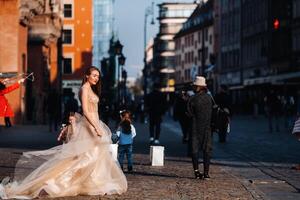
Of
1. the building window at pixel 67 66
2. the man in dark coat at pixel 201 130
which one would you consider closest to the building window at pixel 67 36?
the building window at pixel 67 66

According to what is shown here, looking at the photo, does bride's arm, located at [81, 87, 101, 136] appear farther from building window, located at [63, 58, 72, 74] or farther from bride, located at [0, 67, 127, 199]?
building window, located at [63, 58, 72, 74]

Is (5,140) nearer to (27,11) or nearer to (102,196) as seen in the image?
(27,11)

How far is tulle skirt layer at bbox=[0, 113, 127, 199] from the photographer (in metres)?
12.3

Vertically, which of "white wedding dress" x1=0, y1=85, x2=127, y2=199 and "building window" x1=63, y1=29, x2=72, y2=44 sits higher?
"building window" x1=63, y1=29, x2=72, y2=44

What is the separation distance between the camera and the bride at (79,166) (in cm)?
1233

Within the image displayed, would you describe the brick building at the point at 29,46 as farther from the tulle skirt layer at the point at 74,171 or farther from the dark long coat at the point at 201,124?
the tulle skirt layer at the point at 74,171

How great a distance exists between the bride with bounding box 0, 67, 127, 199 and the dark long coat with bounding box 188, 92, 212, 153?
2.85 m

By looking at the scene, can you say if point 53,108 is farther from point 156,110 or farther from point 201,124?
point 201,124

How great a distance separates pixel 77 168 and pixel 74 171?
2.4 inches

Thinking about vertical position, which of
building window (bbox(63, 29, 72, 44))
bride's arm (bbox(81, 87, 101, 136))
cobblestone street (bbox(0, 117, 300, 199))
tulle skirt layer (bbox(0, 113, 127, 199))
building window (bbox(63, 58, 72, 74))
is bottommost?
cobblestone street (bbox(0, 117, 300, 199))

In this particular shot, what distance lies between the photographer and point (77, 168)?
12.5 metres

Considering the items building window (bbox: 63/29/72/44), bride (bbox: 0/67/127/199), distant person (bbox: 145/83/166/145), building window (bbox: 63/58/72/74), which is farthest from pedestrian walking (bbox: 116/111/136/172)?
building window (bbox: 63/58/72/74)

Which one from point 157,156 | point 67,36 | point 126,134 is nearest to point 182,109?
point 157,156

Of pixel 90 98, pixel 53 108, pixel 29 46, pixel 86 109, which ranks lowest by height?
pixel 53 108
